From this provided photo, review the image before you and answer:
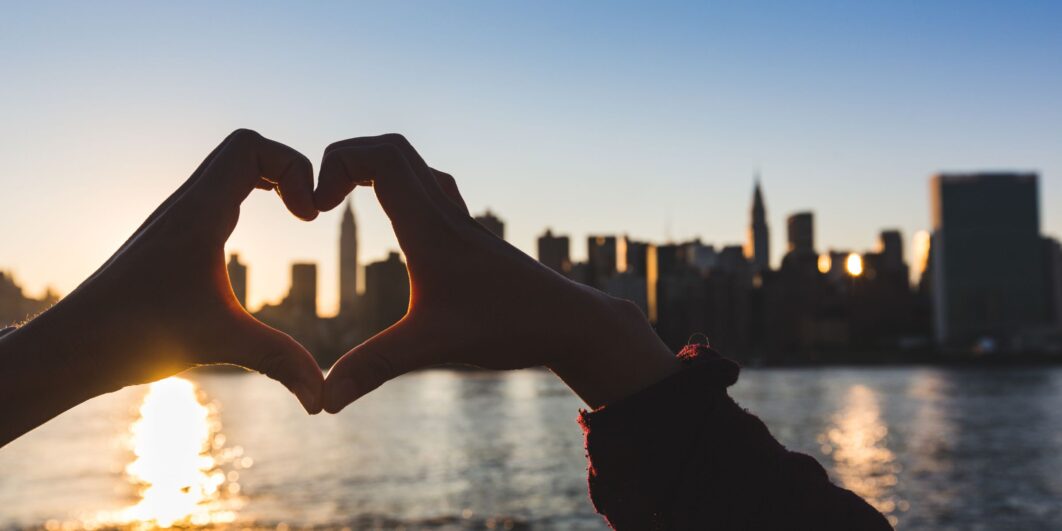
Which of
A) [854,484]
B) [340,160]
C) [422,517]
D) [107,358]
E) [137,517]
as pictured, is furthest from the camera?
[854,484]

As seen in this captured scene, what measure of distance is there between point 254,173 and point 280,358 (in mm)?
296

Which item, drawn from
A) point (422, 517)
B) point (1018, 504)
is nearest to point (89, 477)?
point (422, 517)

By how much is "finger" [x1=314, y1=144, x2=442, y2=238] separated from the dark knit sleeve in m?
0.46

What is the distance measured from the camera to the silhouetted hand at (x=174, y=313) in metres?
1.28

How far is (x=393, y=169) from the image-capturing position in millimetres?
1385

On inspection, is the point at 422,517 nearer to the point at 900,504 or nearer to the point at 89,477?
the point at 900,504

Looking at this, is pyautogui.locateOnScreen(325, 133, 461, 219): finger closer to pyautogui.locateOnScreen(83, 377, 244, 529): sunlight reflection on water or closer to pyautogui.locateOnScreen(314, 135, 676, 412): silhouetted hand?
pyautogui.locateOnScreen(314, 135, 676, 412): silhouetted hand

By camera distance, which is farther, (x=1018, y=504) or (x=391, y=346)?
(x=1018, y=504)

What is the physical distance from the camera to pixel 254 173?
1386 mm

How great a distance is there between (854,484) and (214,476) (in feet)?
138

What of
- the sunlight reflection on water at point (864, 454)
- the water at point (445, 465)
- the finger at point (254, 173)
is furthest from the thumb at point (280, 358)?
the water at point (445, 465)

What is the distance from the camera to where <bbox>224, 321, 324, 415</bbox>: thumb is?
137cm

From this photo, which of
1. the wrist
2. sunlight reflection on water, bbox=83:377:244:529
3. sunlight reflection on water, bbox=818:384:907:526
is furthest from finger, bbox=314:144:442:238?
sunlight reflection on water, bbox=818:384:907:526

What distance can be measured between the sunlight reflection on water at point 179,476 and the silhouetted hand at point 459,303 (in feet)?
34.2
